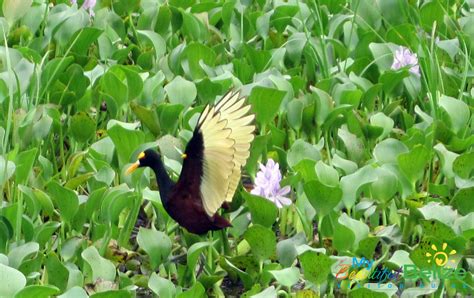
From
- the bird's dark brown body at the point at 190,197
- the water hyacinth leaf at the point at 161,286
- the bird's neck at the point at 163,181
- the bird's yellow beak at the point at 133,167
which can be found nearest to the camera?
the water hyacinth leaf at the point at 161,286

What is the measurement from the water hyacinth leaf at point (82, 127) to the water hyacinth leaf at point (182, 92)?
0.31 m

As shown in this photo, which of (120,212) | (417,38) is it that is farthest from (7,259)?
(417,38)

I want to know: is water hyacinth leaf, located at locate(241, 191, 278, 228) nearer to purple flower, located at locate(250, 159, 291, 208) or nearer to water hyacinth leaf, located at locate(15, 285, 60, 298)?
purple flower, located at locate(250, 159, 291, 208)

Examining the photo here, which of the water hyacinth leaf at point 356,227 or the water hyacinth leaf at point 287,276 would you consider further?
the water hyacinth leaf at point 356,227

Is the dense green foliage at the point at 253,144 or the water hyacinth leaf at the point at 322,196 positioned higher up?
the water hyacinth leaf at the point at 322,196

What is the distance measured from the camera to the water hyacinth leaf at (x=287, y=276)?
3.59 m

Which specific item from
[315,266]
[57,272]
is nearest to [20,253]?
[57,272]

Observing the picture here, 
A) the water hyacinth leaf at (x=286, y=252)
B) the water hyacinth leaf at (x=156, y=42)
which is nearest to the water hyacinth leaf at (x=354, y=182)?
the water hyacinth leaf at (x=286, y=252)

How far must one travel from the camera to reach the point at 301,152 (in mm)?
4246

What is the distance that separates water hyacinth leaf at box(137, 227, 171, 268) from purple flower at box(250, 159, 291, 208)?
30 centimetres

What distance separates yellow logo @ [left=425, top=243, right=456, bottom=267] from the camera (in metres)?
3.63

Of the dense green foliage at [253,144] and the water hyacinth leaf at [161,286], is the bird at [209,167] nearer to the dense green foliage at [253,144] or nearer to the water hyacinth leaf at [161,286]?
the dense green foliage at [253,144]

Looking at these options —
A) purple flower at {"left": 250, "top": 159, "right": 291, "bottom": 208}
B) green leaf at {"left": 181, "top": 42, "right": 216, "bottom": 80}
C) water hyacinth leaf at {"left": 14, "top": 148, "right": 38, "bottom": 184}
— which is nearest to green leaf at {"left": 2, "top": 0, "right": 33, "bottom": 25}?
green leaf at {"left": 181, "top": 42, "right": 216, "bottom": 80}

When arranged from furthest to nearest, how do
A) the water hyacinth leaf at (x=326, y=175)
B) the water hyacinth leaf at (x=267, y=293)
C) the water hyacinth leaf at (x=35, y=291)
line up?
the water hyacinth leaf at (x=326, y=175) < the water hyacinth leaf at (x=267, y=293) < the water hyacinth leaf at (x=35, y=291)
